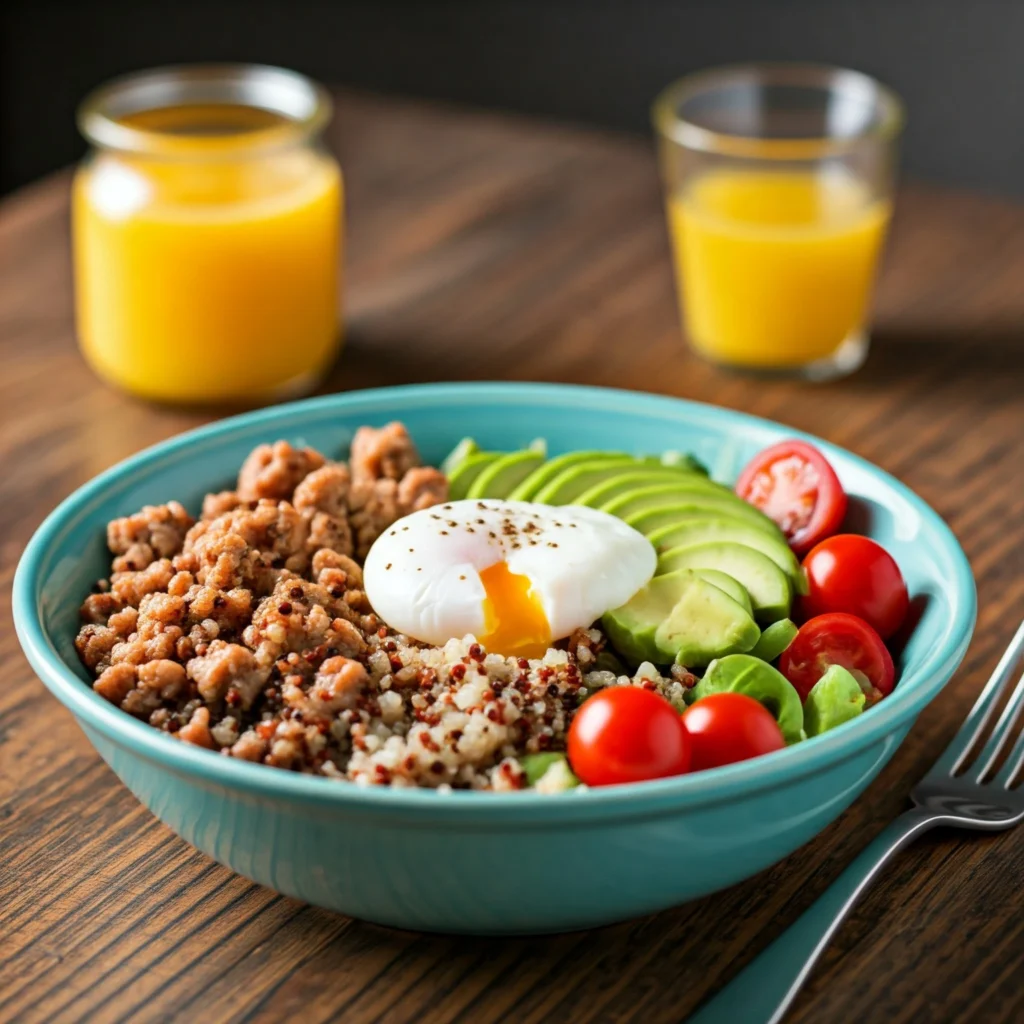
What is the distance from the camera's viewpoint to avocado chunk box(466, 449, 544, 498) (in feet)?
8.10

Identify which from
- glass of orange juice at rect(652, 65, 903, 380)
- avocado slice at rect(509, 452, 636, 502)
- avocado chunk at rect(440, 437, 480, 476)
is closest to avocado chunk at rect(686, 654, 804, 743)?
avocado slice at rect(509, 452, 636, 502)

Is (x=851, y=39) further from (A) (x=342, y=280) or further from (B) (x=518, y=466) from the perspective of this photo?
(B) (x=518, y=466)

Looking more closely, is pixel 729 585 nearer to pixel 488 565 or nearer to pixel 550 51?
pixel 488 565

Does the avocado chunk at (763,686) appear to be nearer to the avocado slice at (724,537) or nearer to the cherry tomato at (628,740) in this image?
the cherry tomato at (628,740)

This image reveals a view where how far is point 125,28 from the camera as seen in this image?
22.2ft

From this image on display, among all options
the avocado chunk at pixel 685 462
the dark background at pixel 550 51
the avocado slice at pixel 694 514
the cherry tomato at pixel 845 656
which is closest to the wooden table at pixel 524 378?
the cherry tomato at pixel 845 656

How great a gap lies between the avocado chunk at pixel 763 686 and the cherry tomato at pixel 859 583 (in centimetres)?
25

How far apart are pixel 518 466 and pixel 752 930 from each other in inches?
37.6

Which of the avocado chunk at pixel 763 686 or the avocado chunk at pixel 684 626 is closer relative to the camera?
the avocado chunk at pixel 763 686

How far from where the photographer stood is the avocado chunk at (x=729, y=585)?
84.4 inches

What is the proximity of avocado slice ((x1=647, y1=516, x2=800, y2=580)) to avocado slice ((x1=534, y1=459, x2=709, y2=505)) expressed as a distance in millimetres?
118

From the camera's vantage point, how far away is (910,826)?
195 centimetres

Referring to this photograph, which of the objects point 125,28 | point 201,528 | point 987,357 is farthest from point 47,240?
point 125,28

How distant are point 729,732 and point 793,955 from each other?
0.89ft
